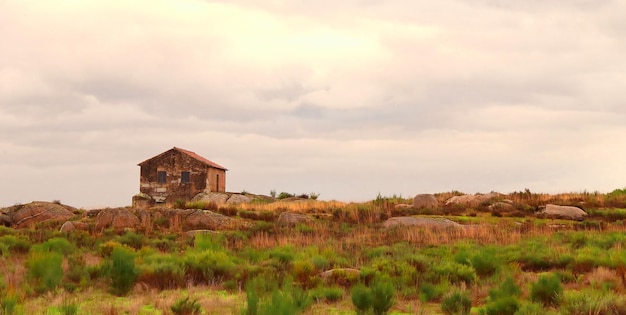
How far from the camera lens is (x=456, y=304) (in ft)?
31.6

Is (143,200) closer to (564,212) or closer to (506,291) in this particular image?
(564,212)

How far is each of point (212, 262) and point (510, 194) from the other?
102ft

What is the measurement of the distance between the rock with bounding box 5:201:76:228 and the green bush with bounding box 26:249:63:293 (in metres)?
20.5

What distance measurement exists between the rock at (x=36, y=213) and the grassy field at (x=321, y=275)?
1108 centimetres

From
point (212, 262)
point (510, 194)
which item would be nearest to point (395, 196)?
point (510, 194)

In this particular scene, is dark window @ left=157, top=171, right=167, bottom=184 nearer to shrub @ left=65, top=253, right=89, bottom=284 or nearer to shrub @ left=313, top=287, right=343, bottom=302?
shrub @ left=65, top=253, right=89, bottom=284

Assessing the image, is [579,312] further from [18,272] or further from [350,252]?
[18,272]

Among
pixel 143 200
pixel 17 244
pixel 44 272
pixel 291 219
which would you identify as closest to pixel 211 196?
pixel 143 200

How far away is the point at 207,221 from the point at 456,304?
18.9 meters

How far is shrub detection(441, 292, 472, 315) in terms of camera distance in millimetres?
9531

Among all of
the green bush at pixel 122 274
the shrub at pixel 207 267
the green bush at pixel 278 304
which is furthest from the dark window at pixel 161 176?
the green bush at pixel 278 304

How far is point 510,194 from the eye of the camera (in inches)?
1609

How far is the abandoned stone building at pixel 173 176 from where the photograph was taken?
178ft

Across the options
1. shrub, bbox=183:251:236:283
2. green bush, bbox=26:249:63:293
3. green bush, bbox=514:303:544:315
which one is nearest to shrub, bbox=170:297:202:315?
shrub, bbox=183:251:236:283
